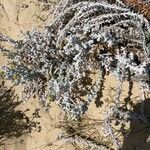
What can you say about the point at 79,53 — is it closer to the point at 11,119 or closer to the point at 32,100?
the point at 32,100

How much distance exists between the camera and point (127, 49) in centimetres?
291

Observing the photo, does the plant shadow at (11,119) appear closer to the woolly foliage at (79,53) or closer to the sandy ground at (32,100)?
the sandy ground at (32,100)

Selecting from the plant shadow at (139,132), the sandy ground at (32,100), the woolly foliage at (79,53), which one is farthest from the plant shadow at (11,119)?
the plant shadow at (139,132)

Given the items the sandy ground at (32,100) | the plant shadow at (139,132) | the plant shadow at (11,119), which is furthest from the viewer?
the plant shadow at (11,119)

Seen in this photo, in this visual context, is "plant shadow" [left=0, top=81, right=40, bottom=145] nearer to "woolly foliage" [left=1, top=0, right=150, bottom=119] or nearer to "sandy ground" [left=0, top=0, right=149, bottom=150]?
"sandy ground" [left=0, top=0, right=149, bottom=150]

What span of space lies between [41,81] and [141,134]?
2.52 feet

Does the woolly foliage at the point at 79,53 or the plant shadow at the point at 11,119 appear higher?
the woolly foliage at the point at 79,53

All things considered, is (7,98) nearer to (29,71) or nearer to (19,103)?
(19,103)

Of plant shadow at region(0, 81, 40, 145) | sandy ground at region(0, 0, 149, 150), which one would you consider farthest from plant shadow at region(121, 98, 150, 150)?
plant shadow at region(0, 81, 40, 145)

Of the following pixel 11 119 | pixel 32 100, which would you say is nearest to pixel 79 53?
pixel 32 100

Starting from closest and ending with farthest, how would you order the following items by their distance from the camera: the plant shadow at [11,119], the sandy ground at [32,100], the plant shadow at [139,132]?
1. the plant shadow at [139,132]
2. the sandy ground at [32,100]
3. the plant shadow at [11,119]

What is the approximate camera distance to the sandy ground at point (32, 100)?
3.01 metres

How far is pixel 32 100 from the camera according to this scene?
127 inches

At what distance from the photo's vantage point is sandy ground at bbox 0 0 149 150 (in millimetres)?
3012
